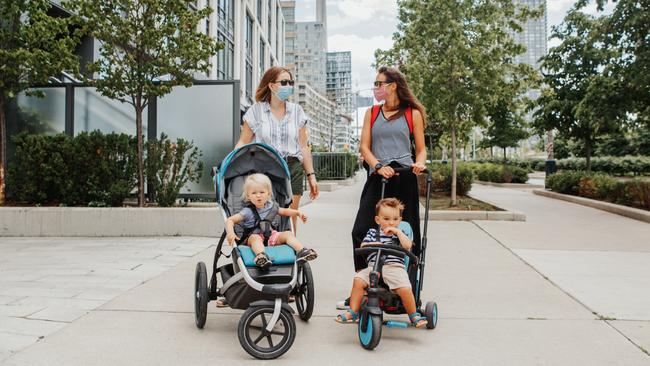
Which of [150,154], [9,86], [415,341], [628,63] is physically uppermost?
[628,63]

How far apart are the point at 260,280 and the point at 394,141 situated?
64.1 inches

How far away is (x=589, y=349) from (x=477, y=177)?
95.1 feet

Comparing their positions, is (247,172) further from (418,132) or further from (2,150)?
(2,150)

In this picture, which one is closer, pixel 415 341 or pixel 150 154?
pixel 415 341

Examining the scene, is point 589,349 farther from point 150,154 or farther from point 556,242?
point 150,154

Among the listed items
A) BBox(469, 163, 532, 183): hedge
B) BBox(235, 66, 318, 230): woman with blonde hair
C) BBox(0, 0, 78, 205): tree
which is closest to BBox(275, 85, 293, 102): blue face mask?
BBox(235, 66, 318, 230): woman with blonde hair

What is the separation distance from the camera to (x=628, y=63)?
13.0 metres

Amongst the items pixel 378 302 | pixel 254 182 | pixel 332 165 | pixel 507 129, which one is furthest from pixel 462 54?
pixel 507 129

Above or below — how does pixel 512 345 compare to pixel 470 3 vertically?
below

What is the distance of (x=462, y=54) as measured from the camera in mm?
12367

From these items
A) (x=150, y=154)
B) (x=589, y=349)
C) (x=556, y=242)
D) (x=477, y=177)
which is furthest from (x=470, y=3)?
(x=477, y=177)

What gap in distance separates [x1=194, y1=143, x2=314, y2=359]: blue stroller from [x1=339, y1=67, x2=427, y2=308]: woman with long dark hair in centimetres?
63

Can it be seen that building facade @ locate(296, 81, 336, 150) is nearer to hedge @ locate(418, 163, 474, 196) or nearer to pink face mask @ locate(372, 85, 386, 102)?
hedge @ locate(418, 163, 474, 196)

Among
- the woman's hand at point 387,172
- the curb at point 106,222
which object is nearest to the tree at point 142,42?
the curb at point 106,222
